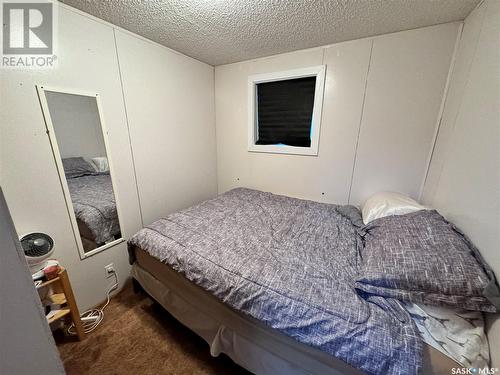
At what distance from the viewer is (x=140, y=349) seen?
1385 millimetres

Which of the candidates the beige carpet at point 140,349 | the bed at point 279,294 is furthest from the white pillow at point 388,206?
the beige carpet at point 140,349

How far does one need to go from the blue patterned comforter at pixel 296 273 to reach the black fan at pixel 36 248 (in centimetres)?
52

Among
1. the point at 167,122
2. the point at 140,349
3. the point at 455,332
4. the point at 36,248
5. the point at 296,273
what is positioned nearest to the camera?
the point at 455,332

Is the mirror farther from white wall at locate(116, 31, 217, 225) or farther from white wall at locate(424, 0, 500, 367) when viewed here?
white wall at locate(424, 0, 500, 367)

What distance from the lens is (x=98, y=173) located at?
1.65m

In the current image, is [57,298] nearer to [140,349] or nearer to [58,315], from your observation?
[58,315]

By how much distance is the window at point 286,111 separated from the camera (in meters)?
2.14

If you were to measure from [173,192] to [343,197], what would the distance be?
1.94 meters

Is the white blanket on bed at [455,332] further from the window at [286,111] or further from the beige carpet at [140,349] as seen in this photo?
the window at [286,111]

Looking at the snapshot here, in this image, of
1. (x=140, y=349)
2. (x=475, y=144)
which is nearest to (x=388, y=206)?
(x=475, y=144)

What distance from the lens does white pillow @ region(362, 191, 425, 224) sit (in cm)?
147

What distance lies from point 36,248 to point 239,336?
1.39 meters

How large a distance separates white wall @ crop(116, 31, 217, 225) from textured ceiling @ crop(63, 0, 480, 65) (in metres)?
0.22

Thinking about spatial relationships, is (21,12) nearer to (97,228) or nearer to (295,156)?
(97,228)
